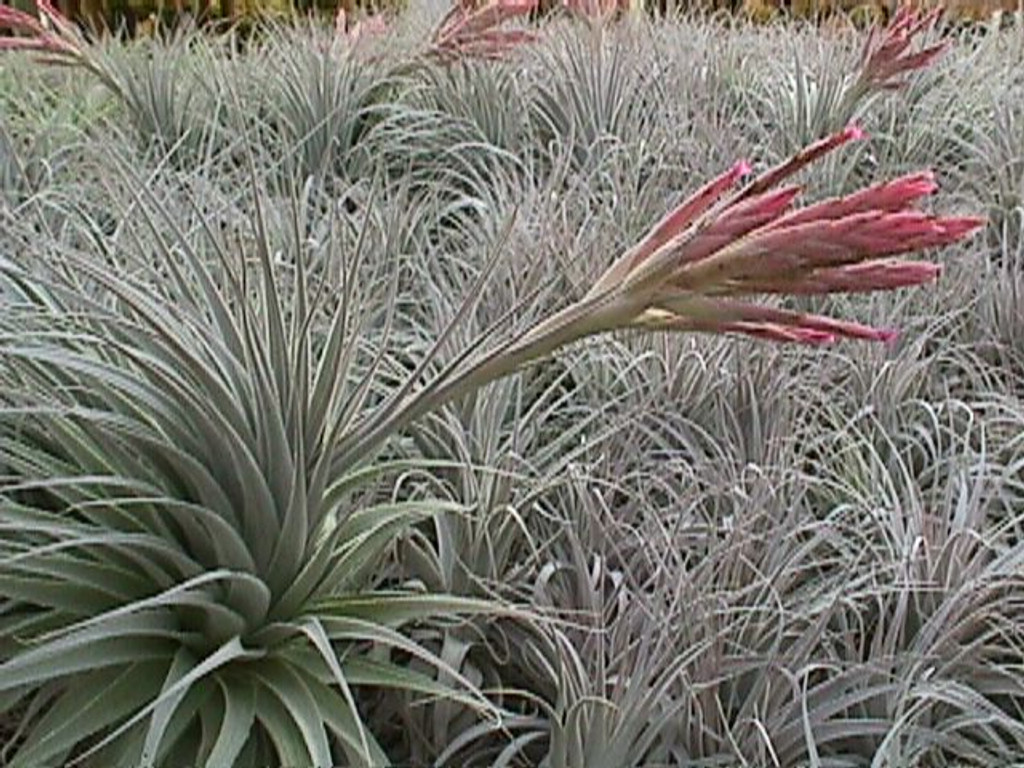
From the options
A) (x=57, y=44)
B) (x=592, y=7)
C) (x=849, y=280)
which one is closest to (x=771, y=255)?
A: (x=849, y=280)

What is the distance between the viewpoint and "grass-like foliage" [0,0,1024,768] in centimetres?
111

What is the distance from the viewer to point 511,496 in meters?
1.51

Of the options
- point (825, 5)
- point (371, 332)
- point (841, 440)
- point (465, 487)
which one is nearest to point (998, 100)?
point (841, 440)

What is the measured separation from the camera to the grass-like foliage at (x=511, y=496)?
111 cm

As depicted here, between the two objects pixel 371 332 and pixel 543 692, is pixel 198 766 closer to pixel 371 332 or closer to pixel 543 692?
pixel 543 692

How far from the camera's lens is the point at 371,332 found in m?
1.90

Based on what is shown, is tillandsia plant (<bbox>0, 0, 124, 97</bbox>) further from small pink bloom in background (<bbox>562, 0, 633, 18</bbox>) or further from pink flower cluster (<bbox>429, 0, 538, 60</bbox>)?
small pink bloom in background (<bbox>562, 0, 633, 18</bbox>)

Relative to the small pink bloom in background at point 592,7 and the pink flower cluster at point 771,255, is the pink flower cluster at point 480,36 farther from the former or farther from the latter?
the pink flower cluster at point 771,255

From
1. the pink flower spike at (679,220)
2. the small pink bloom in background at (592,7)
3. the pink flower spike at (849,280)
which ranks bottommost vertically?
the small pink bloom in background at (592,7)

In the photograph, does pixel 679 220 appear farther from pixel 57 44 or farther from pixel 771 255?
pixel 57 44

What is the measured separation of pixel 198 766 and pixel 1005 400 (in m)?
1.33

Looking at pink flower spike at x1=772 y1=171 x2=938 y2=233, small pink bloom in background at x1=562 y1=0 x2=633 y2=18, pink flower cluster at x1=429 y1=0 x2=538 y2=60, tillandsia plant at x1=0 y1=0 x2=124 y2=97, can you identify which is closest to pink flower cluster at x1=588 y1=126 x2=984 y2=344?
pink flower spike at x1=772 y1=171 x2=938 y2=233

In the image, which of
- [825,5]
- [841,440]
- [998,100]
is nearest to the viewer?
[841,440]

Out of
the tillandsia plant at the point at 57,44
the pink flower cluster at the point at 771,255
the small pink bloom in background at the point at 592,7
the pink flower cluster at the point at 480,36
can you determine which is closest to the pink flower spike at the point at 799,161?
the pink flower cluster at the point at 771,255
